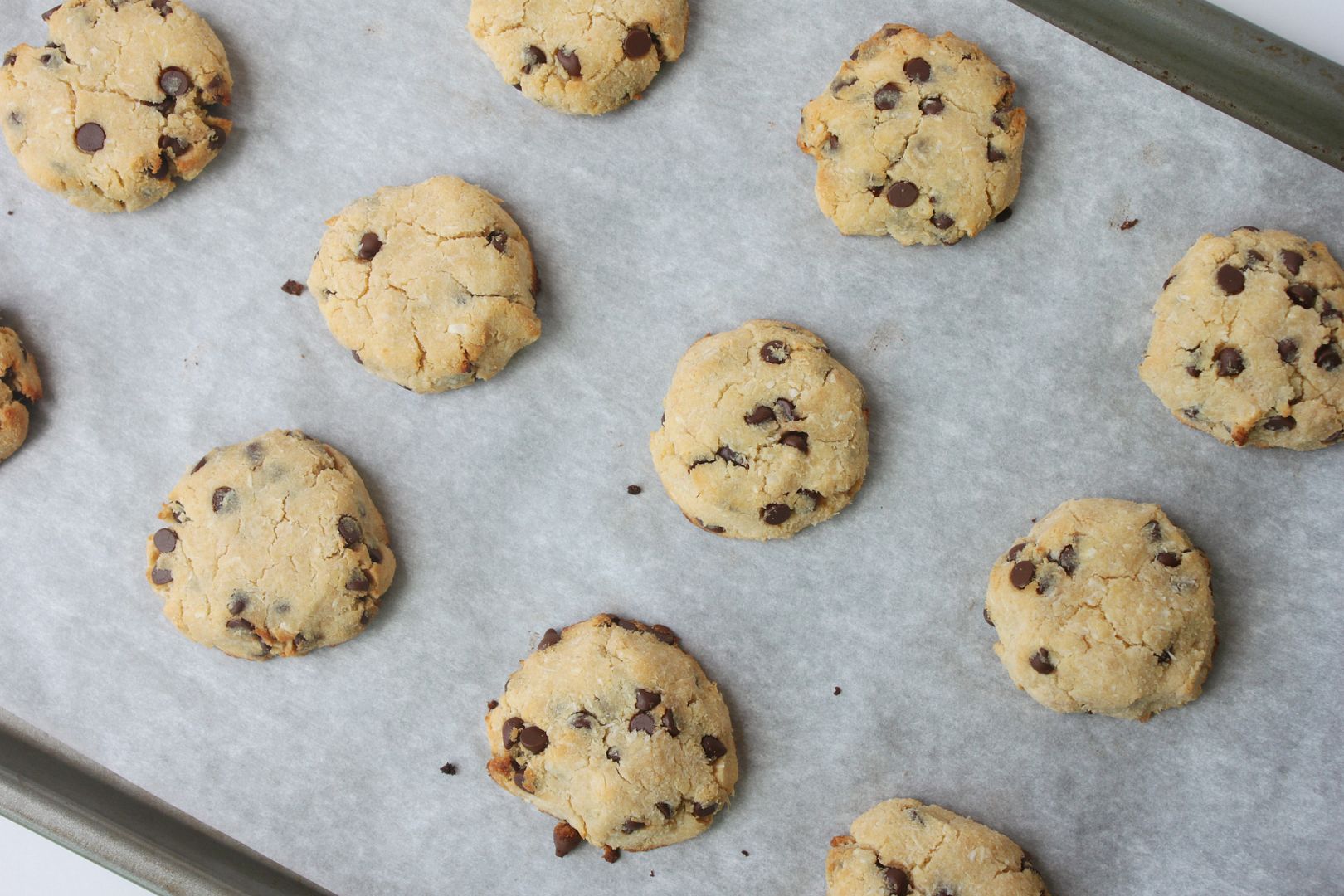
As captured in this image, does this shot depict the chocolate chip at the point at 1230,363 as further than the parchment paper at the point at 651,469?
No

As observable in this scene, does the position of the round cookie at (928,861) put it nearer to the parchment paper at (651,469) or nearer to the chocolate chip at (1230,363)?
the parchment paper at (651,469)

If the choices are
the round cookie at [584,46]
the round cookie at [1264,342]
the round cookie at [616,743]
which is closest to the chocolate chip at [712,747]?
the round cookie at [616,743]

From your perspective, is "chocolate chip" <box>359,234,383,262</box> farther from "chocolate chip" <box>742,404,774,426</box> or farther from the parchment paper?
"chocolate chip" <box>742,404,774,426</box>

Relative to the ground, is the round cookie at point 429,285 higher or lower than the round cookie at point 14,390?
higher

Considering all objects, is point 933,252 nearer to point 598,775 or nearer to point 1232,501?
point 1232,501

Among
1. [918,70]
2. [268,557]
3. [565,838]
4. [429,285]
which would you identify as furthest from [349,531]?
[918,70]

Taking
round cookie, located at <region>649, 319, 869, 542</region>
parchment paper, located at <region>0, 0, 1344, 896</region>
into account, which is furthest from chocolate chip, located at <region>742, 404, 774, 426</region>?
parchment paper, located at <region>0, 0, 1344, 896</region>
